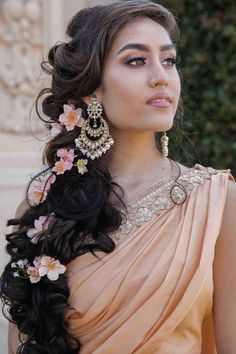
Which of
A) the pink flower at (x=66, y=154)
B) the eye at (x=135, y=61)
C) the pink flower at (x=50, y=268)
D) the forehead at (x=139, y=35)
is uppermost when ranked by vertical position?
the forehead at (x=139, y=35)

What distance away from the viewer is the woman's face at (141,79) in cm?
224

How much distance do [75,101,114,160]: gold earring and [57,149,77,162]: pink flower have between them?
0.03 meters

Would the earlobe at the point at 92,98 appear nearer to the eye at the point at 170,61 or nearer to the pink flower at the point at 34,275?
the eye at the point at 170,61

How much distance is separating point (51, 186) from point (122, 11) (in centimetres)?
54

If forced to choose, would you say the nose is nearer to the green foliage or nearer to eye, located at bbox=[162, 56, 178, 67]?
eye, located at bbox=[162, 56, 178, 67]

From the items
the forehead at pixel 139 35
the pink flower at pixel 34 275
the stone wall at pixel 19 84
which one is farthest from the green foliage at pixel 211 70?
the pink flower at pixel 34 275

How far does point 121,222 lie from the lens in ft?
7.50

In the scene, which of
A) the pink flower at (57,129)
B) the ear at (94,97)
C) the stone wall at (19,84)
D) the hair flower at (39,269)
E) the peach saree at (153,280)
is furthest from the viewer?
the stone wall at (19,84)

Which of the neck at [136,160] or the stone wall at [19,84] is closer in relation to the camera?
the neck at [136,160]

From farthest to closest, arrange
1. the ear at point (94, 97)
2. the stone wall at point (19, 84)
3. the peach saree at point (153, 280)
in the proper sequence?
the stone wall at point (19, 84)
the ear at point (94, 97)
the peach saree at point (153, 280)

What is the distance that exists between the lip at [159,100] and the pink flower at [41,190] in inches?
15.6

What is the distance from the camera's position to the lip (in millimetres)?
2230

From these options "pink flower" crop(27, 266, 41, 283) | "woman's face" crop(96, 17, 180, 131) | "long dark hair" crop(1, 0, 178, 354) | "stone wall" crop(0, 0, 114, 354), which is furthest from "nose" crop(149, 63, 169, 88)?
"stone wall" crop(0, 0, 114, 354)

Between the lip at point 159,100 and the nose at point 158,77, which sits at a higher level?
the nose at point 158,77
